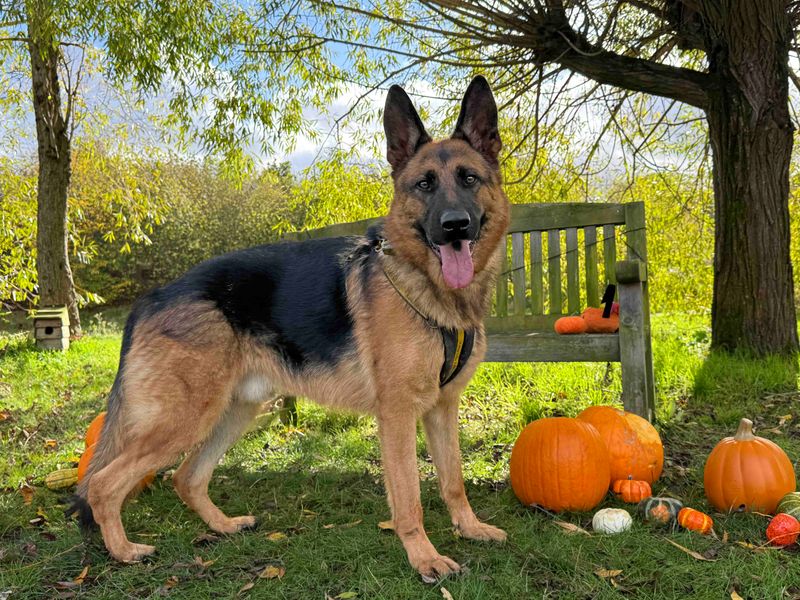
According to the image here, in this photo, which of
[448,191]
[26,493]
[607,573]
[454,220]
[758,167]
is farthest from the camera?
[758,167]

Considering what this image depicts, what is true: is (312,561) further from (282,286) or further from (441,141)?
(441,141)

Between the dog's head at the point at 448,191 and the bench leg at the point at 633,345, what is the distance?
5.05ft

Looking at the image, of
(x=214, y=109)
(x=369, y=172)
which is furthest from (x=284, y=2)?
(x=369, y=172)

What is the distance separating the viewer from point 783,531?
2.81m

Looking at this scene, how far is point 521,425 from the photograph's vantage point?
496cm

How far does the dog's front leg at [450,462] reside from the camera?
3.11 meters

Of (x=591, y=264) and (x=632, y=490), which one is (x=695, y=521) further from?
(x=591, y=264)

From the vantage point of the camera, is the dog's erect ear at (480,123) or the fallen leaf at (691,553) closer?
the fallen leaf at (691,553)

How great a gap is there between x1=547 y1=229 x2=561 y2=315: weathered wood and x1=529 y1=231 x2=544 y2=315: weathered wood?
0.28ft

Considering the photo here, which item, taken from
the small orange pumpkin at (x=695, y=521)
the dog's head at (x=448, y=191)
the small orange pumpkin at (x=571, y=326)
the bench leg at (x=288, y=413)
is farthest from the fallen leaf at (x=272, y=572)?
the small orange pumpkin at (x=571, y=326)

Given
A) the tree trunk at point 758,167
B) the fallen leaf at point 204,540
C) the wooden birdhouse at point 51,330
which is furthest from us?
the wooden birdhouse at point 51,330

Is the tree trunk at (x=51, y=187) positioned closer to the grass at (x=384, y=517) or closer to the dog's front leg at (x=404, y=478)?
the grass at (x=384, y=517)

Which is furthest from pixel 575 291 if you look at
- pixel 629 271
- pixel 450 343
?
pixel 450 343

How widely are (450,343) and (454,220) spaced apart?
23.0 inches
